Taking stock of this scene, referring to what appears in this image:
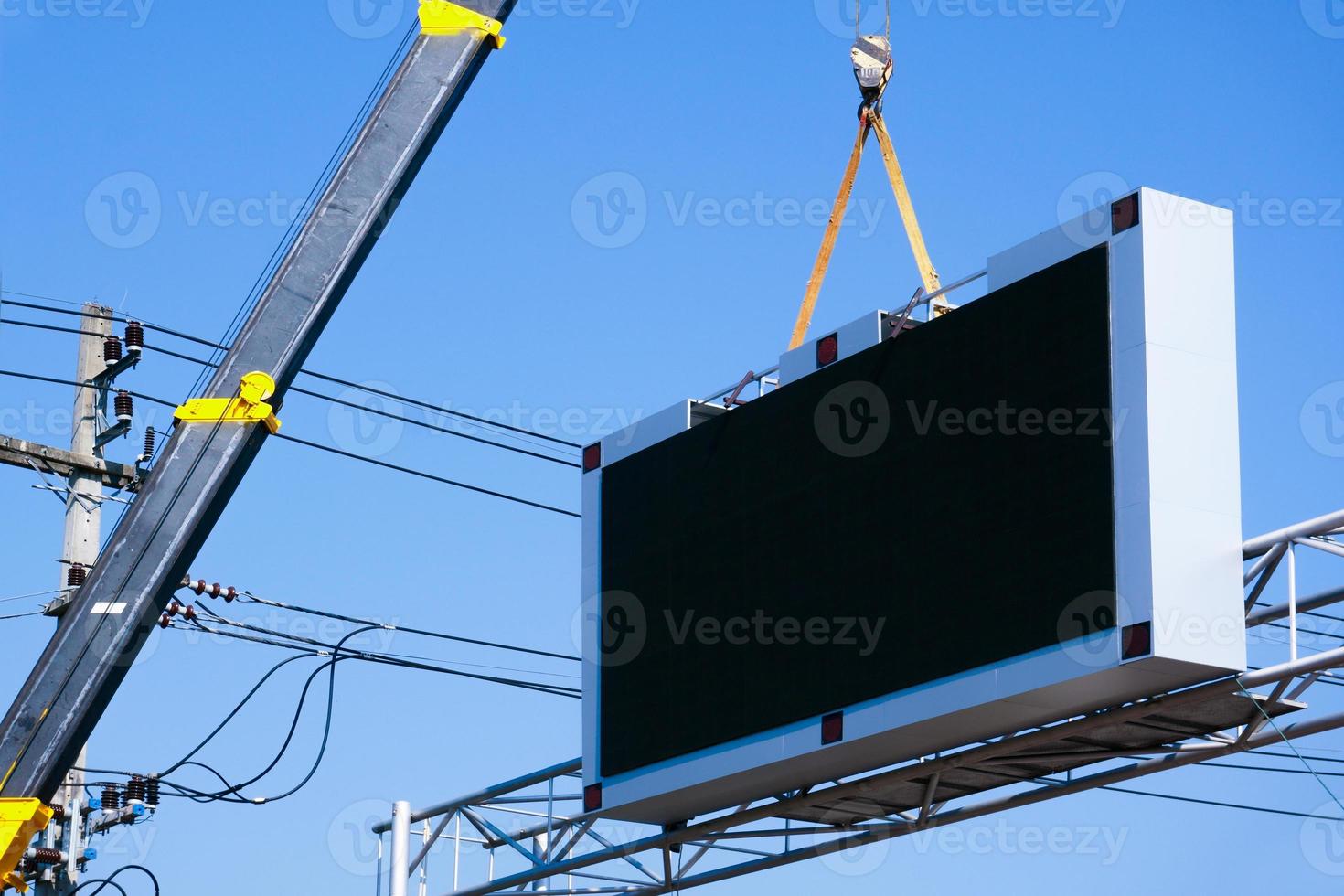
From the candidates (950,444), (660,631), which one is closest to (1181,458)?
(950,444)

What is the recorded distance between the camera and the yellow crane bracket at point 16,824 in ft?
53.1

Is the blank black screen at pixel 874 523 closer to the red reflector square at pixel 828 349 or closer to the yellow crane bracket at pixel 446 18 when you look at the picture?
the red reflector square at pixel 828 349

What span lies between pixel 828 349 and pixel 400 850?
25.7 feet

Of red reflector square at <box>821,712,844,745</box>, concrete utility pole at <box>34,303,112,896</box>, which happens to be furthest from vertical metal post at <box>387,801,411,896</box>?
red reflector square at <box>821,712,844,745</box>

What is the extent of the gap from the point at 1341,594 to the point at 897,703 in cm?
363

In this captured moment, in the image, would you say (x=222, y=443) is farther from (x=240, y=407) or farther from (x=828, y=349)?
(x=828, y=349)

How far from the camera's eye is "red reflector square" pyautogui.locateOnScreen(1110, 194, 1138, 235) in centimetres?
1616

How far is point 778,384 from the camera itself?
781 inches

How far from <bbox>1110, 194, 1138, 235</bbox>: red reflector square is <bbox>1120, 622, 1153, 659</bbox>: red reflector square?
2946mm

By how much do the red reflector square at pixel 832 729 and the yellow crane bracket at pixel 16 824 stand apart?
6.15 m

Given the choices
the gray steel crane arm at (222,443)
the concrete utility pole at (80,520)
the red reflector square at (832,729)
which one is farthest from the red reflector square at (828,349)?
the concrete utility pole at (80,520)

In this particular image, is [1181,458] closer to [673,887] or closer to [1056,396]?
Answer: [1056,396]

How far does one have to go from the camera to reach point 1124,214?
16.3 metres

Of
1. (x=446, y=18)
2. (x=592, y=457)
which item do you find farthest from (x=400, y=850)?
(x=446, y=18)
